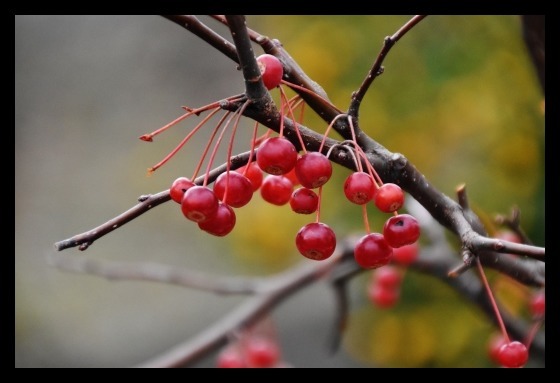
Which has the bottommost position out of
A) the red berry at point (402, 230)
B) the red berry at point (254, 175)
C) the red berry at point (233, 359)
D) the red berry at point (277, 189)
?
the red berry at point (233, 359)

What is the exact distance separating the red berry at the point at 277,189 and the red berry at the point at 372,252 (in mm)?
155

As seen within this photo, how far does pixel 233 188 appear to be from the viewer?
2.83 feet

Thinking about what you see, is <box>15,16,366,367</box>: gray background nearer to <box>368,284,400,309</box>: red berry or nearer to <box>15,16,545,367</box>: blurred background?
<box>15,16,545,367</box>: blurred background

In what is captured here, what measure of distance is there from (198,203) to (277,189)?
21cm

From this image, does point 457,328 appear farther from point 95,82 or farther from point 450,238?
point 95,82

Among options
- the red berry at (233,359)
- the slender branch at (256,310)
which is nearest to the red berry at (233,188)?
the slender branch at (256,310)

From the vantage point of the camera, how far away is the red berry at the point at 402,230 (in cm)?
87

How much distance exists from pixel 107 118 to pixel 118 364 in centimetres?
179

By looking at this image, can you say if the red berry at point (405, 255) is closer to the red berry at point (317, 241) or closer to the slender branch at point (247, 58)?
the red berry at point (317, 241)

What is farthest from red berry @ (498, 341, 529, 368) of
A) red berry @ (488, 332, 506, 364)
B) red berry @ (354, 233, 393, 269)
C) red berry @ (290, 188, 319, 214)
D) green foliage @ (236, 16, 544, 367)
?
green foliage @ (236, 16, 544, 367)

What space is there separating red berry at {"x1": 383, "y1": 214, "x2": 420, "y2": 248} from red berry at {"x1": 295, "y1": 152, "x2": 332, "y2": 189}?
0.41 ft

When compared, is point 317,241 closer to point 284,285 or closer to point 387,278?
point 284,285

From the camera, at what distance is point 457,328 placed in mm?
2590

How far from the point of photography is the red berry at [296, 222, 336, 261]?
894 mm
